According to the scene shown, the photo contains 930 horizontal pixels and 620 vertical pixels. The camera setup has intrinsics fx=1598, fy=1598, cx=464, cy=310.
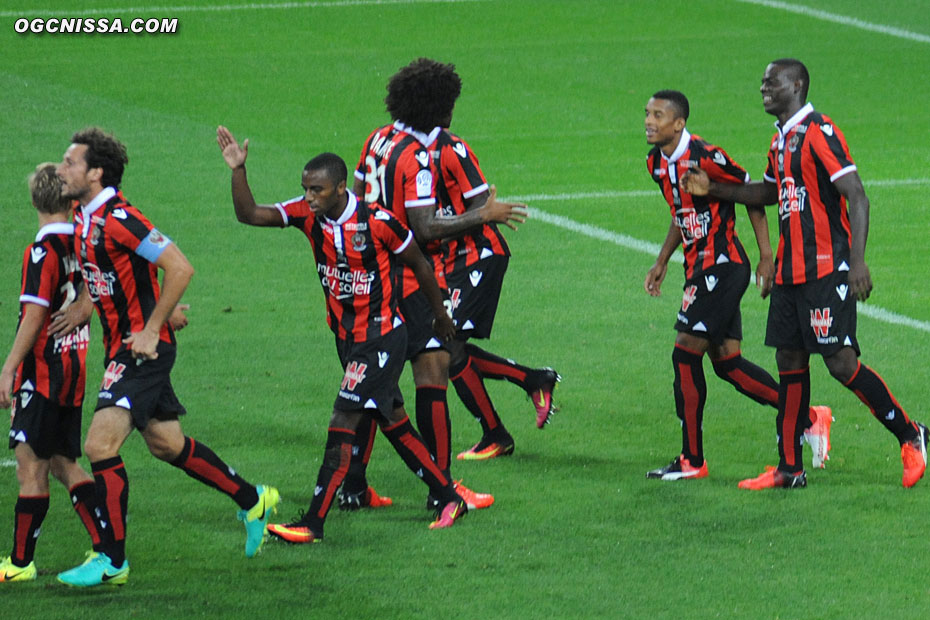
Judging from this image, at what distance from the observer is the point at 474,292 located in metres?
8.33

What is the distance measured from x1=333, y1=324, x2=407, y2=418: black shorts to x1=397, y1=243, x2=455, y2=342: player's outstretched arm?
→ 228mm

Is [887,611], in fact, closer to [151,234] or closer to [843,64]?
[151,234]

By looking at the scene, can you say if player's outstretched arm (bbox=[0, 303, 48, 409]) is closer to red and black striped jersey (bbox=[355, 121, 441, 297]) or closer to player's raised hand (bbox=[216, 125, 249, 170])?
player's raised hand (bbox=[216, 125, 249, 170])

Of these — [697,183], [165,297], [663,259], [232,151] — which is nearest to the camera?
[165,297]

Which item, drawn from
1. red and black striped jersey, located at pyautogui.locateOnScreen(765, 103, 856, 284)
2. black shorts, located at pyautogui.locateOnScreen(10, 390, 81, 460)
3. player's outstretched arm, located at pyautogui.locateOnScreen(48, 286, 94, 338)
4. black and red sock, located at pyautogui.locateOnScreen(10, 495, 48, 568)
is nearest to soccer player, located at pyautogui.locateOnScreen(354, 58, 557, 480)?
red and black striped jersey, located at pyautogui.locateOnScreen(765, 103, 856, 284)

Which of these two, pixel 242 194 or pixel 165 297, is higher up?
pixel 242 194

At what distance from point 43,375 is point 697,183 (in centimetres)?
330

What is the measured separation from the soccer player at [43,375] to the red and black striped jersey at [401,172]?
1539 mm

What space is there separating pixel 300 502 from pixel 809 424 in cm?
269

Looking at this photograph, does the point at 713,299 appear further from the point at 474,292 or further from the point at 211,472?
the point at 211,472

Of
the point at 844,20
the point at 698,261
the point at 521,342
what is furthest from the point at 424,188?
the point at 844,20

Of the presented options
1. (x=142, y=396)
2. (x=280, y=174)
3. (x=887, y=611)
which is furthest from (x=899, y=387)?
(x=280, y=174)

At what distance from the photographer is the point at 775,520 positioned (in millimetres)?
7504

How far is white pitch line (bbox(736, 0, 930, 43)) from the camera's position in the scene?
28.3 metres
